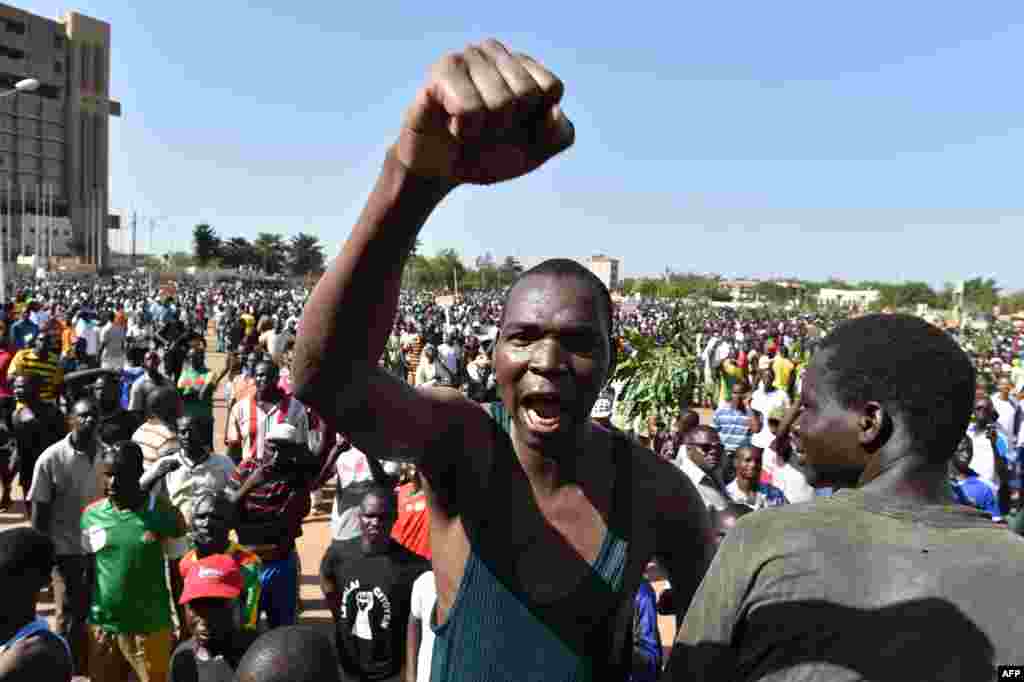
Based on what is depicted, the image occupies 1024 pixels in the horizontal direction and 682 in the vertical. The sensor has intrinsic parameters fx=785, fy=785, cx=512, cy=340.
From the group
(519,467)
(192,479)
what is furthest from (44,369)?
(519,467)

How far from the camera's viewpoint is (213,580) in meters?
3.26

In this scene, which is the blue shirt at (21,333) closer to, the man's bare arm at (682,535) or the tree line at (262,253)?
the man's bare arm at (682,535)

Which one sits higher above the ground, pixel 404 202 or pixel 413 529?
pixel 404 202

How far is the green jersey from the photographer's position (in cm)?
394

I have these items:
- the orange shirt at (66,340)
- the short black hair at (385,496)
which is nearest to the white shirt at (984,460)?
the short black hair at (385,496)

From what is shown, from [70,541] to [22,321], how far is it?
9.98m

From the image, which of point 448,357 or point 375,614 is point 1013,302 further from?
point 375,614

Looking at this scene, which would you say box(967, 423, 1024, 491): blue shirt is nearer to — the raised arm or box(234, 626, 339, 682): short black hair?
box(234, 626, 339, 682): short black hair

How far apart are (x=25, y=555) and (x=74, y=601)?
1839mm

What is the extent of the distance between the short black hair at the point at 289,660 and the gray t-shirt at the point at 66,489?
2863 millimetres

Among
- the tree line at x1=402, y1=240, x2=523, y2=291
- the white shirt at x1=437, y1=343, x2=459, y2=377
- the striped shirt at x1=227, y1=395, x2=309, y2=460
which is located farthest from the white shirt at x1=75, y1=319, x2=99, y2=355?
the tree line at x1=402, y1=240, x2=523, y2=291

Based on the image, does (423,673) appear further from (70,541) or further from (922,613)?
(70,541)

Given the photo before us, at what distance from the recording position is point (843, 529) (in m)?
1.29

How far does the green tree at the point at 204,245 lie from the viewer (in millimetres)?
88875
